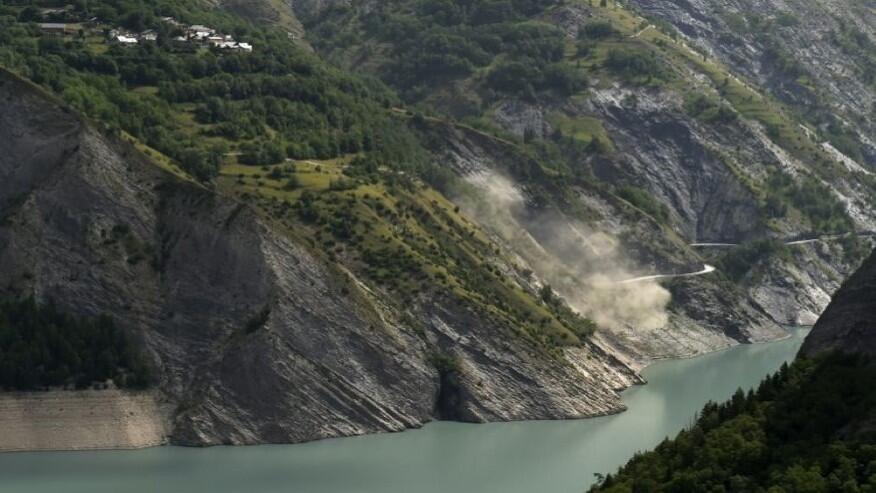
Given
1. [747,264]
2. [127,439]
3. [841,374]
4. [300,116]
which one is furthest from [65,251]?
[747,264]

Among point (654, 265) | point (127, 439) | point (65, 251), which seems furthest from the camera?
point (654, 265)

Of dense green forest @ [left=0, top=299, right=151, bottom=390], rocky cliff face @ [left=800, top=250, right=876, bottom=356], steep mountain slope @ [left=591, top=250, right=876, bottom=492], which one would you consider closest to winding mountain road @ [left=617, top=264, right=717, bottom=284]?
dense green forest @ [left=0, top=299, right=151, bottom=390]

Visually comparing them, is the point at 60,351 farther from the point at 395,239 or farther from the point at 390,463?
the point at 395,239

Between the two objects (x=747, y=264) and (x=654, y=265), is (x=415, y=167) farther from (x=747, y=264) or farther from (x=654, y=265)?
(x=747, y=264)

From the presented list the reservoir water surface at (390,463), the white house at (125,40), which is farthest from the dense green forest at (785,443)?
the white house at (125,40)

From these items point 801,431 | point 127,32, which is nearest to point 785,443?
point 801,431

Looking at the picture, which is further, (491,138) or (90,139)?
(491,138)

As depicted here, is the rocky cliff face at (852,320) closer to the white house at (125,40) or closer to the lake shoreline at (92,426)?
the lake shoreline at (92,426)

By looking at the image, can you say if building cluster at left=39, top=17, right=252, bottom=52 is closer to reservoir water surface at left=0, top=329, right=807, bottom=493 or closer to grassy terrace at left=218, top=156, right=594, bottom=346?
grassy terrace at left=218, top=156, right=594, bottom=346
